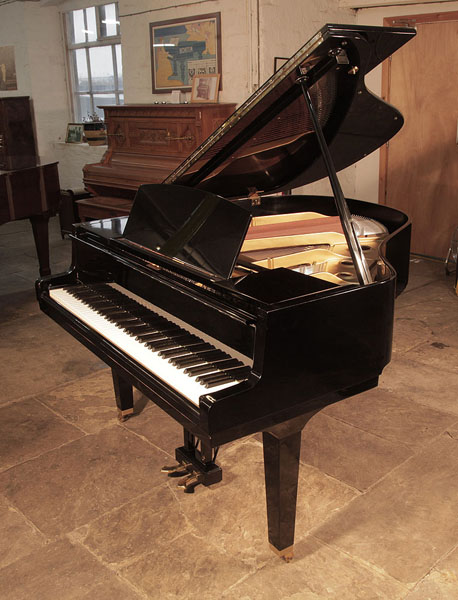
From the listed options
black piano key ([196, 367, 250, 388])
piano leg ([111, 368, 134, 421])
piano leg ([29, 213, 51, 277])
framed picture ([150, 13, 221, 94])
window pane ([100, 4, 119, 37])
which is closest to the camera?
Result: black piano key ([196, 367, 250, 388])

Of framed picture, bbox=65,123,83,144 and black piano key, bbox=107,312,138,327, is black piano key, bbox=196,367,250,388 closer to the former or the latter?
black piano key, bbox=107,312,138,327

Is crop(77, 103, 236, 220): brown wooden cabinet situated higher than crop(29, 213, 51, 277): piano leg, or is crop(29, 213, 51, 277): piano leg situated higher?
crop(77, 103, 236, 220): brown wooden cabinet

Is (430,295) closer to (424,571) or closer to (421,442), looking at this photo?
(421,442)

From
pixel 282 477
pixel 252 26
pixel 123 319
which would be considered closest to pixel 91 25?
pixel 252 26

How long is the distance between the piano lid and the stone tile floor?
1176mm

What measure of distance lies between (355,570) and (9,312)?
128 inches

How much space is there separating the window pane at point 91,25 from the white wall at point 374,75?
3409 mm

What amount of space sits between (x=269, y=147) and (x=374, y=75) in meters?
3.54

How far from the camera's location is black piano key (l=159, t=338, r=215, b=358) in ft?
5.99

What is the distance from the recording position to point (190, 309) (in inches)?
75.5

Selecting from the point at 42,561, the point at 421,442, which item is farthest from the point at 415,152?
the point at 42,561

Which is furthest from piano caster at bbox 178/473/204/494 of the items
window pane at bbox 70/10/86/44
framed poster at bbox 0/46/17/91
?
framed poster at bbox 0/46/17/91

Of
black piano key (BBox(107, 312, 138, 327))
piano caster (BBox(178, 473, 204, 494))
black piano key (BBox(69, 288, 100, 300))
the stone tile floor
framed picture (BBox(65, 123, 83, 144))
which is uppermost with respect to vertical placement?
framed picture (BBox(65, 123, 83, 144))

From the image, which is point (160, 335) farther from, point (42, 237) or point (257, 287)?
point (42, 237)
